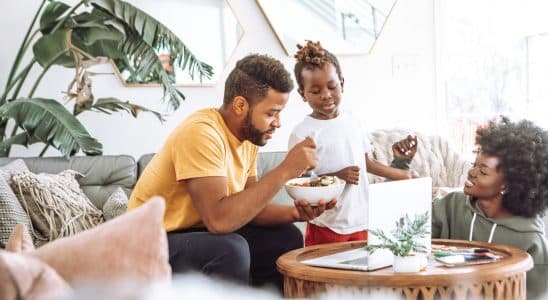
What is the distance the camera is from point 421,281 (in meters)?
1.98

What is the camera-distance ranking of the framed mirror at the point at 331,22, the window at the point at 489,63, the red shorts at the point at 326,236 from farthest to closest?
the window at the point at 489,63 → the framed mirror at the point at 331,22 → the red shorts at the point at 326,236

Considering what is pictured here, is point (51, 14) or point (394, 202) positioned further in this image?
point (51, 14)

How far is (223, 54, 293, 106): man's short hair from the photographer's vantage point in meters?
2.63

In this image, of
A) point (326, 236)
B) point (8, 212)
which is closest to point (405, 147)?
point (326, 236)

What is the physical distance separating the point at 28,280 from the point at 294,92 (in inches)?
161

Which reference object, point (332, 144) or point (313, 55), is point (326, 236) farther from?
point (313, 55)

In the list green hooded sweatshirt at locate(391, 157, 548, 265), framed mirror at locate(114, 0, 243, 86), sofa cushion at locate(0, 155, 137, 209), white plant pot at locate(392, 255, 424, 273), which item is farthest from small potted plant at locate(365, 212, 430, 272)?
framed mirror at locate(114, 0, 243, 86)

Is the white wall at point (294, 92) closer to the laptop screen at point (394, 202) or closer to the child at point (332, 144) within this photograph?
the child at point (332, 144)

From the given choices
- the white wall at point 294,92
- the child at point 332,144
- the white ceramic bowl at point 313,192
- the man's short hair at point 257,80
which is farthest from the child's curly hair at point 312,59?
the white wall at point 294,92

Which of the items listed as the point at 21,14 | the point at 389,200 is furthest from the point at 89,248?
the point at 21,14

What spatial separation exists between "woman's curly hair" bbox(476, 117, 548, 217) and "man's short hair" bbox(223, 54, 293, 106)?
780 mm

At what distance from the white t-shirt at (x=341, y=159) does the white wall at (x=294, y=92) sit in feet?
5.43

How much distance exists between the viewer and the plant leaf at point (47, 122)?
3.63 m

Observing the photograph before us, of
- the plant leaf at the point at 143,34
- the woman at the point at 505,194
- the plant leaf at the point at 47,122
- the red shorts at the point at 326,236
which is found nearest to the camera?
the woman at the point at 505,194
